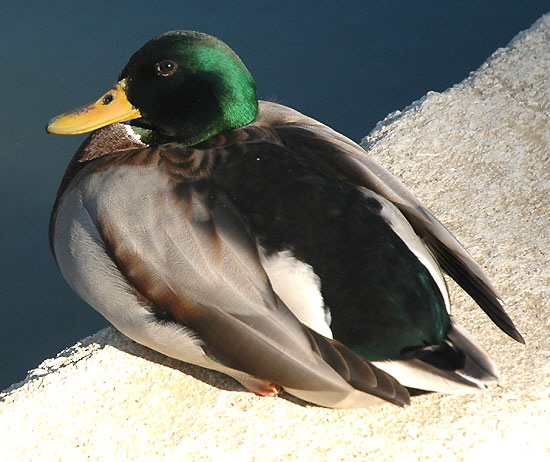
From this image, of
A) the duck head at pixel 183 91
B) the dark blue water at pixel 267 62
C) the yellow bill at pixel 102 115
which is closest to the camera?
the duck head at pixel 183 91

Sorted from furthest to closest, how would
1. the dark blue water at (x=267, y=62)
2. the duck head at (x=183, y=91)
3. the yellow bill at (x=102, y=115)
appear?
the dark blue water at (x=267, y=62) → the yellow bill at (x=102, y=115) → the duck head at (x=183, y=91)

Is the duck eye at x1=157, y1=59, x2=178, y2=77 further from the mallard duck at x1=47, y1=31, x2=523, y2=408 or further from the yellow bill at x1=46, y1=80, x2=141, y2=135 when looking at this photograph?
the yellow bill at x1=46, y1=80, x2=141, y2=135

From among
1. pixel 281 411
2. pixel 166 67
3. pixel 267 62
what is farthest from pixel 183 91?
pixel 267 62

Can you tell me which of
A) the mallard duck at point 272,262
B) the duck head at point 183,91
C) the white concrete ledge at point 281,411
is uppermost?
the duck head at point 183,91

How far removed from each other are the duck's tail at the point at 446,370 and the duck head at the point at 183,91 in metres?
0.99

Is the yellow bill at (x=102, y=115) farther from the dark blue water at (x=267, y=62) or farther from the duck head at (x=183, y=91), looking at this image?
the dark blue water at (x=267, y=62)

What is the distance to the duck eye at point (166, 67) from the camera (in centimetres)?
288

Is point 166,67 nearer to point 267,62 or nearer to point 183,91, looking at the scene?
point 183,91

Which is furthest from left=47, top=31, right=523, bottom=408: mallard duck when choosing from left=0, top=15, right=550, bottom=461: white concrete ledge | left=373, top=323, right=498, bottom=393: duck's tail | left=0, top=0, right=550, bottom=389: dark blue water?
left=0, top=0, right=550, bottom=389: dark blue water

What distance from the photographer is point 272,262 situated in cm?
240

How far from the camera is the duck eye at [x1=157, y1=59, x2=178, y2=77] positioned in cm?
288

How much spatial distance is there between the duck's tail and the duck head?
0.99 metres

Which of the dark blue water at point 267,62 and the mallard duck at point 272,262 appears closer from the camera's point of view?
the mallard duck at point 272,262

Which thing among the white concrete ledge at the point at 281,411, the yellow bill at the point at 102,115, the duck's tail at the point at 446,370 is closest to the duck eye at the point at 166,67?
the yellow bill at the point at 102,115
